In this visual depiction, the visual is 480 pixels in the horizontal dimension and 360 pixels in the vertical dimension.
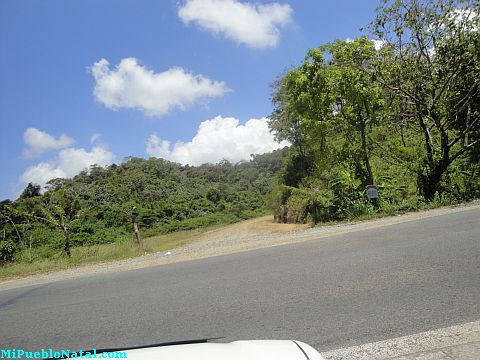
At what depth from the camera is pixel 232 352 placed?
2.17m

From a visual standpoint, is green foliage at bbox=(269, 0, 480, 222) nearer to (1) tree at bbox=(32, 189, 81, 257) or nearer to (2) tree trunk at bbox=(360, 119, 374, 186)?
(2) tree trunk at bbox=(360, 119, 374, 186)

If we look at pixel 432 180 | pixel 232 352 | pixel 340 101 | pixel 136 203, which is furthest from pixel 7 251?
pixel 136 203

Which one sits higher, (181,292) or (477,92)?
(477,92)

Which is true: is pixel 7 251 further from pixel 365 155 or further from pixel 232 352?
pixel 232 352


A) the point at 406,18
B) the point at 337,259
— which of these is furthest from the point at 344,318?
the point at 406,18

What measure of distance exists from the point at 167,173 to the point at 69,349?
7385 centimetres

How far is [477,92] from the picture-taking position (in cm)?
1616

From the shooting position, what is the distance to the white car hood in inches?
82.7

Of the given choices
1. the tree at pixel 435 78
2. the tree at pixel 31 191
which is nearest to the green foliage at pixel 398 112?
the tree at pixel 435 78

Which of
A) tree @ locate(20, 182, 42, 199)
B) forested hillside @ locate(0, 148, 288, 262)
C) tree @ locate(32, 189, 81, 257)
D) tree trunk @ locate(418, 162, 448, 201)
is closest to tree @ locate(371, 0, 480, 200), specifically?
tree trunk @ locate(418, 162, 448, 201)

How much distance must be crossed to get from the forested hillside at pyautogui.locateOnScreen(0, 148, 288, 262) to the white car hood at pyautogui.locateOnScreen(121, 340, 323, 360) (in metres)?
23.4

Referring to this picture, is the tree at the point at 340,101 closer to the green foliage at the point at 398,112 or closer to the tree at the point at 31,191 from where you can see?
the green foliage at the point at 398,112

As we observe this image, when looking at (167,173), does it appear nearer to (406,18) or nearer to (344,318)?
(406,18)

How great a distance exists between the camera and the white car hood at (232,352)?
2102 mm
